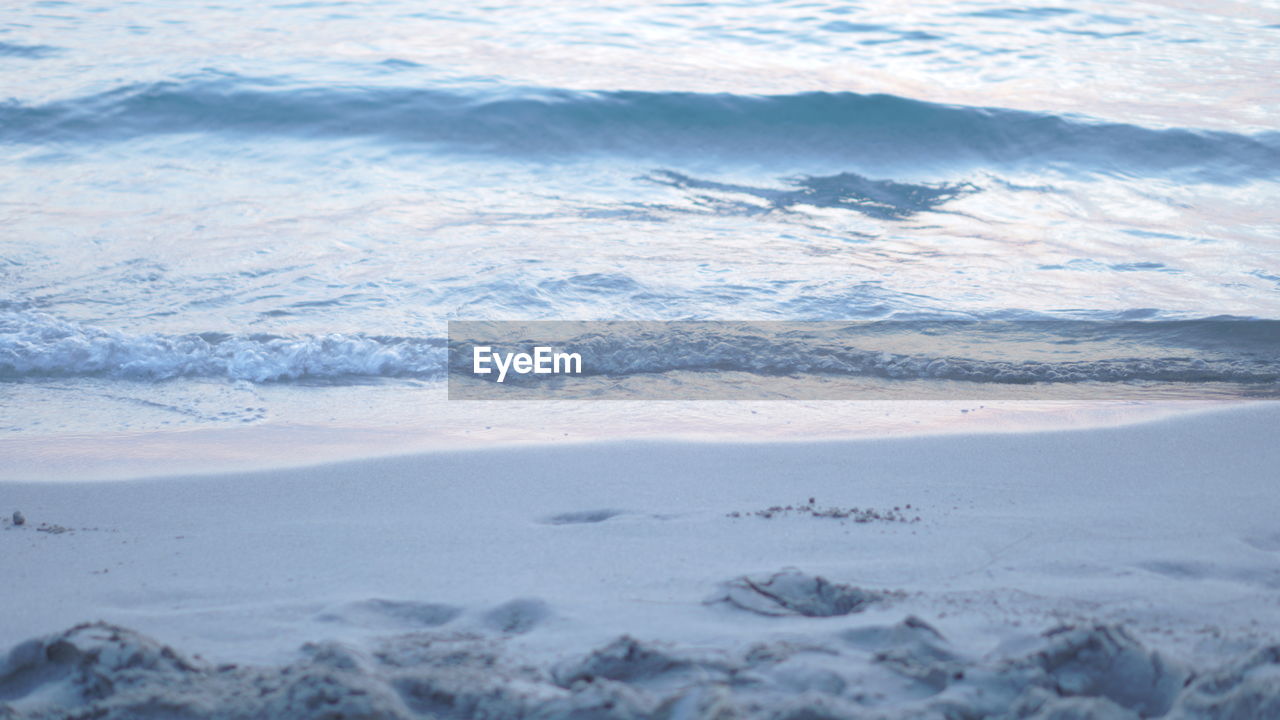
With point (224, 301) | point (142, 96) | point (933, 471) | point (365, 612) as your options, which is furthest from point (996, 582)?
point (142, 96)

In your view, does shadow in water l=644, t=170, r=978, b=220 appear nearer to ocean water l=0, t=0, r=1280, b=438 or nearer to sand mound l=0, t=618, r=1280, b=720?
ocean water l=0, t=0, r=1280, b=438

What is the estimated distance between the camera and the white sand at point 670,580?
1578 mm

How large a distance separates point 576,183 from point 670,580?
5.90m

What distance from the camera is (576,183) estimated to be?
7.71 metres

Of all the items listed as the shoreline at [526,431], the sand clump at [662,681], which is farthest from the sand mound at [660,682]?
the shoreline at [526,431]

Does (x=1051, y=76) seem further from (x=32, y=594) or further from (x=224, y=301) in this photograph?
(x=32, y=594)

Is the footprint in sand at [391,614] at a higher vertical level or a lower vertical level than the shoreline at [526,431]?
lower

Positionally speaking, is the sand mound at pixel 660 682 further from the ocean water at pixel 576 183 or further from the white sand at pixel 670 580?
the ocean water at pixel 576 183

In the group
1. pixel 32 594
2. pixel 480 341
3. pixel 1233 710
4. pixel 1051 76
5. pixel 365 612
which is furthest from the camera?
pixel 1051 76

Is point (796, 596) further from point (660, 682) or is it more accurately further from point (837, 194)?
point (837, 194)

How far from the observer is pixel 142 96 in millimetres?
9312

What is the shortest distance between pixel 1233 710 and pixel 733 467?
5.53 ft

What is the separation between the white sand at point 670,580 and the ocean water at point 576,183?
3.47ft

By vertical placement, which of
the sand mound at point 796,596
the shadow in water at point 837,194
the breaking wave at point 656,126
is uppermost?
the breaking wave at point 656,126
